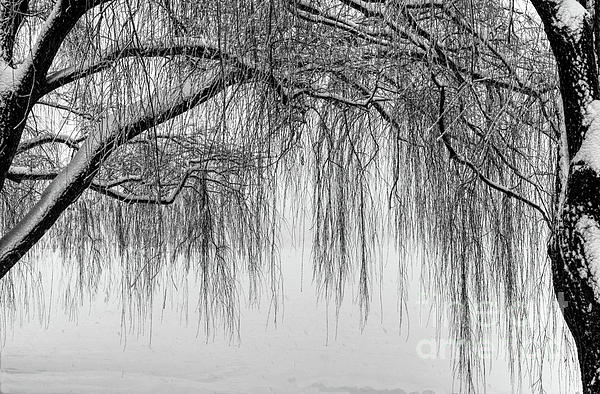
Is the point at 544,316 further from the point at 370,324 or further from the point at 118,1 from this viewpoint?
the point at 370,324

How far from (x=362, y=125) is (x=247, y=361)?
4214 millimetres

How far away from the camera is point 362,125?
10.1 ft

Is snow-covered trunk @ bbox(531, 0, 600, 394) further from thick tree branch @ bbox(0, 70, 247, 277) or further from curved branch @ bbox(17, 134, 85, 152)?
curved branch @ bbox(17, 134, 85, 152)

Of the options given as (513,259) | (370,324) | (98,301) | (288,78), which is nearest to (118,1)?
(288,78)

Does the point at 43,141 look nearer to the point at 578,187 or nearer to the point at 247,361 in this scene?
the point at 578,187

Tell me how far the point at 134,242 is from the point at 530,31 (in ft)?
8.59

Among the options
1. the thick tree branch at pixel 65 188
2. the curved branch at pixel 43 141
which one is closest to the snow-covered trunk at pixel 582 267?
the thick tree branch at pixel 65 188

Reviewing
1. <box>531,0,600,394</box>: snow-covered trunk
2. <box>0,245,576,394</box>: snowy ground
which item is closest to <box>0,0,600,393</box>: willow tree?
<box>531,0,600,394</box>: snow-covered trunk

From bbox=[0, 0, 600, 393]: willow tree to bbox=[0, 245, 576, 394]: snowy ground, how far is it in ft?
7.92

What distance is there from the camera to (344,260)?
3.11m

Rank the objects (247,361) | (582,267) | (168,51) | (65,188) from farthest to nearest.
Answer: (247,361)
(65,188)
(168,51)
(582,267)

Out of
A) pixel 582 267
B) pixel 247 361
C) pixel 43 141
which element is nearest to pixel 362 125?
pixel 582 267

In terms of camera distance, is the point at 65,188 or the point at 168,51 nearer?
the point at 168,51

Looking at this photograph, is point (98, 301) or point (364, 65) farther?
point (98, 301)
